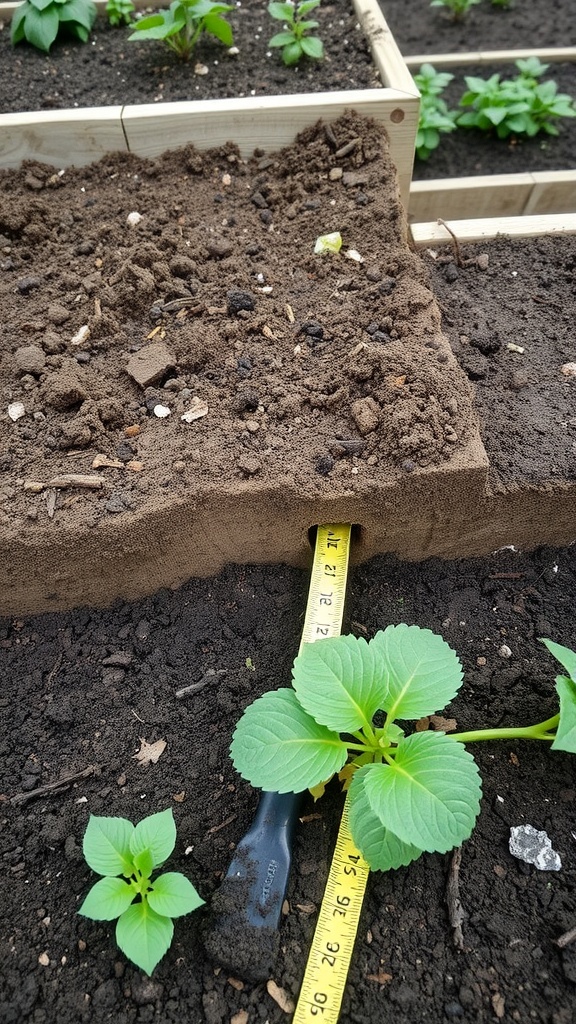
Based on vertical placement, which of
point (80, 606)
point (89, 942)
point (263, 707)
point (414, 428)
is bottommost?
point (89, 942)

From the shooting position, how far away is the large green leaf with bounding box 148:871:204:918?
1.18 m

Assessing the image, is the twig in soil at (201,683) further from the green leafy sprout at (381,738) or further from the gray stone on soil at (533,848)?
the gray stone on soil at (533,848)

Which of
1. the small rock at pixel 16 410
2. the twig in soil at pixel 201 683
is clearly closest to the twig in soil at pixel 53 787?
the twig in soil at pixel 201 683

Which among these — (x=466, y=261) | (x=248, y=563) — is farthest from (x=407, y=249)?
(x=248, y=563)

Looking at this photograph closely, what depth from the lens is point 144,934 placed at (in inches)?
46.1

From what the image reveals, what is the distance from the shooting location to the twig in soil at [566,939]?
4.14 feet

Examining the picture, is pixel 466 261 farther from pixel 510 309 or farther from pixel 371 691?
pixel 371 691

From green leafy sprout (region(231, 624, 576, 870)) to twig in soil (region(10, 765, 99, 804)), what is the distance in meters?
0.41

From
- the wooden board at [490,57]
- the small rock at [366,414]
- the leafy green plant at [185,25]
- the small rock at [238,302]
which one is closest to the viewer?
the small rock at [366,414]

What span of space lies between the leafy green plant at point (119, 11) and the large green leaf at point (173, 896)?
117 inches

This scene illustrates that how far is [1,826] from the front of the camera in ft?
4.76

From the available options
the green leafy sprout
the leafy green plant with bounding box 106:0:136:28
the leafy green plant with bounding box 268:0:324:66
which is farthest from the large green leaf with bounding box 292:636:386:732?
the leafy green plant with bounding box 106:0:136:28

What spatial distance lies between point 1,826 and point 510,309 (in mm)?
1878

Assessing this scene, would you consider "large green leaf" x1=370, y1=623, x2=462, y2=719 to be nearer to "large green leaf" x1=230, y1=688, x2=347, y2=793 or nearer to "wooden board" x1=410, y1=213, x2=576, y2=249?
"large green leaf" x1=230, y1=688, x2=347, y2=793
